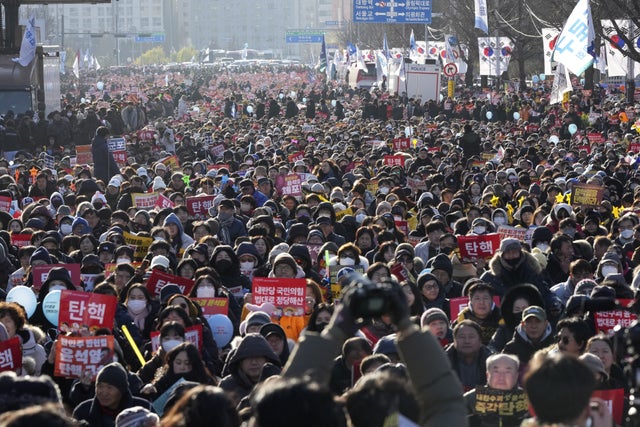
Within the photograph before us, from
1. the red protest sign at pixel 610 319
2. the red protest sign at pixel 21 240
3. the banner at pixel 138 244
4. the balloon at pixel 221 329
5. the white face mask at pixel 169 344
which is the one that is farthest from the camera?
the red protest sign at pixel 21 240

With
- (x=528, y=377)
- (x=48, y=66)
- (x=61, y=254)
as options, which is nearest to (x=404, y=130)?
(x=48, y=66)

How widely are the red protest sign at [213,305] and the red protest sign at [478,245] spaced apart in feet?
10.2

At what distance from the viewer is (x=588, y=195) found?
1580cm

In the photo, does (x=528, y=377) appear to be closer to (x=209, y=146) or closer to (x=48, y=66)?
(x=209, y=146)

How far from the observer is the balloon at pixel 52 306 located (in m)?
9.62

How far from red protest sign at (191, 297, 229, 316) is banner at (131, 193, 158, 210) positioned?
22.0 feet

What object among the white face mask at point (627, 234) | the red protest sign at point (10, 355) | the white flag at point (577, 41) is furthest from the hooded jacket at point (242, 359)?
the white flag at point (577, 41)

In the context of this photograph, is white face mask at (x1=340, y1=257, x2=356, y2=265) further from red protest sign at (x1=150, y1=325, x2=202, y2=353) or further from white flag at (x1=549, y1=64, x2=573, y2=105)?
white flag at (x1=549, y1=64, x2=573, y2=105)

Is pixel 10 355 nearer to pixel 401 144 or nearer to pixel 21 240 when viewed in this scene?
pixel 21 240

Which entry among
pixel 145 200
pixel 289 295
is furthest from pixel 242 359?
pixel 145 200

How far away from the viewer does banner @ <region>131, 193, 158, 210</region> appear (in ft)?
53.9

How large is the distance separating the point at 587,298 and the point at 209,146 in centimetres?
1976

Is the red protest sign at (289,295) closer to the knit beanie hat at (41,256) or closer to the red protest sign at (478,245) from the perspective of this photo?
the knit beanie hat at (41,256)

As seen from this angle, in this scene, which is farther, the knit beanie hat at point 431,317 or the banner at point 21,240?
the banner at point 21,240
